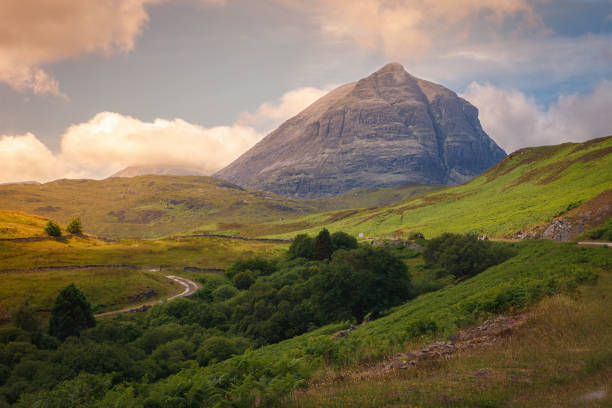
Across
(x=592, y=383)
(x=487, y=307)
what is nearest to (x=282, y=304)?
(x=487, y=307)

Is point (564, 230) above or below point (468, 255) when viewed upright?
above

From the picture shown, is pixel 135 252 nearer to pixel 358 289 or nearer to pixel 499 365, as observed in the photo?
pixel 358 289

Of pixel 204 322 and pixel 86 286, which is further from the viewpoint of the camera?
pixel 86 286

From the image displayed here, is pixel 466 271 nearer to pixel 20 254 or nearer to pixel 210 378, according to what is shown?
pixel 210 378

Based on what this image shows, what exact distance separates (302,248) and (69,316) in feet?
208

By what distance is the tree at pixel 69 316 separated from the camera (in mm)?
52125

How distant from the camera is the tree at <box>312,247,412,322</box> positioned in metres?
50.5

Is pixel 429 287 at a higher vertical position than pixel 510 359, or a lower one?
lower

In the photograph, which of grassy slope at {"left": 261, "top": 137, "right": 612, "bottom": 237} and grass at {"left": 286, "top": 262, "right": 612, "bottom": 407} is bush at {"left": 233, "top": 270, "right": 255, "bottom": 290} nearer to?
grassy slope at {"left": 261, "top": 137, "right": 612, "bottom": 237}

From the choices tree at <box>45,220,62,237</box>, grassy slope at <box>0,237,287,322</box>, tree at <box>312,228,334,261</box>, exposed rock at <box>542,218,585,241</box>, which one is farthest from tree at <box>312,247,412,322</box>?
tree at <box>45,220,62,237</box>

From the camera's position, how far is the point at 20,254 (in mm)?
95438

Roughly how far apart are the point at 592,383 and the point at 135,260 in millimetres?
126942

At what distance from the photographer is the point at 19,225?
421 ft

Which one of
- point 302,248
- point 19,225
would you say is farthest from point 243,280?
point 19,225
